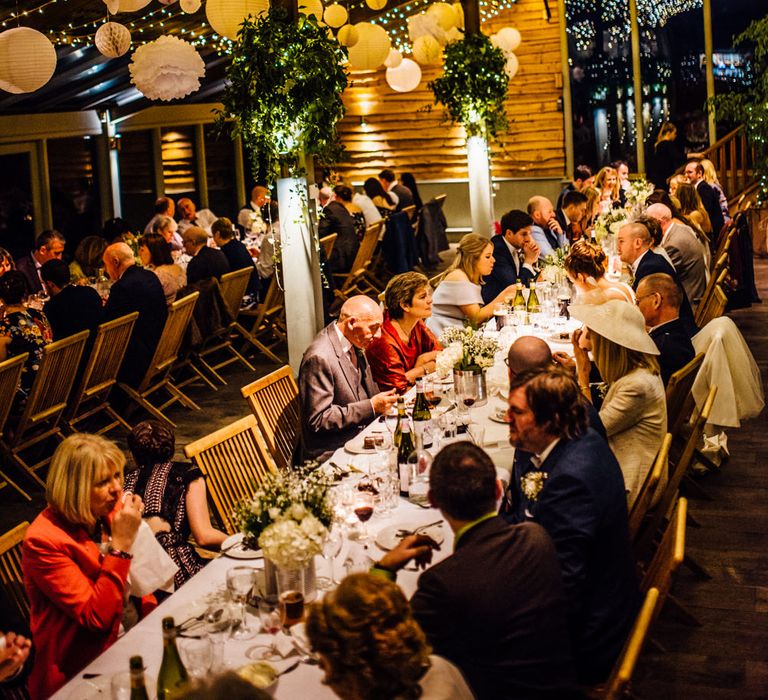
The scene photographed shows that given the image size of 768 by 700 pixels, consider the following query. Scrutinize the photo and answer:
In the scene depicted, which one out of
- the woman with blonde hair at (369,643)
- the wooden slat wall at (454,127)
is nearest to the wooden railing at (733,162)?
the wooden slat wall at (454,127)

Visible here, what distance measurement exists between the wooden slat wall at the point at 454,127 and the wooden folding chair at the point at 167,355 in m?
8.73

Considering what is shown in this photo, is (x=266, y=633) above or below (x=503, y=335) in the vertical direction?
below

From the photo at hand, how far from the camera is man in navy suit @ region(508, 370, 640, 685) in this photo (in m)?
3.04

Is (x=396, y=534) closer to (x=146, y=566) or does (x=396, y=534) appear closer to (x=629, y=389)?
(x=146, y=566)

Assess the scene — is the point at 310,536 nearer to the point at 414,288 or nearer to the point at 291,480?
the point at 291,480

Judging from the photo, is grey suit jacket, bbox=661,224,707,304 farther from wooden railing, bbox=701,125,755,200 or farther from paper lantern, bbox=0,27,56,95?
wooden railing, bbox=701,125,755,200

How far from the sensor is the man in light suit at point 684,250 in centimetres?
816

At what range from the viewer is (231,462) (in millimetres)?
4406

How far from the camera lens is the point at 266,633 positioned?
2834mm

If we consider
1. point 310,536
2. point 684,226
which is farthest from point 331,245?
point 310,536

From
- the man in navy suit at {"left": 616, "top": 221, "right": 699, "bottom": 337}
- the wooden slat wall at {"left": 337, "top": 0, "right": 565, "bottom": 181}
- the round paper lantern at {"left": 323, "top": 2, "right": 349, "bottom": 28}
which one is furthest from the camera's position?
the wooden slat wall at {"left": 337, "top": 0, "right": 565, "bottom": 181}

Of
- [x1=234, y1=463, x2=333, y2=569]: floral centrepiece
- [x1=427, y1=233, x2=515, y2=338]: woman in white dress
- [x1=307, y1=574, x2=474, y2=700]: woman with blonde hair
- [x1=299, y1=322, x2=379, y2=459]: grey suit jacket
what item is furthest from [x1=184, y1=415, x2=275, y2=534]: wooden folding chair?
[x1=427, y1=233, x2=515, y2=338]: woman in white dress

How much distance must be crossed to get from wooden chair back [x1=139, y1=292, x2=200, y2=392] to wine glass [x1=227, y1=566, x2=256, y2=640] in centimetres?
429

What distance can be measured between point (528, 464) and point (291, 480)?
934mm
